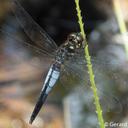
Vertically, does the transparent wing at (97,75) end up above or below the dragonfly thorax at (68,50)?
below

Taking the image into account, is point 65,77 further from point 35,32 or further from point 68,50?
point 35,32

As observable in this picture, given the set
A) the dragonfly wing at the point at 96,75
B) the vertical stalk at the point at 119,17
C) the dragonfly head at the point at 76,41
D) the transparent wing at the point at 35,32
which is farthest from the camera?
the vertical stalk at the point at 119,17

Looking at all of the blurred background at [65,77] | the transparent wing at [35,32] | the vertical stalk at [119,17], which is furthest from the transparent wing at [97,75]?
→ the vertical stalk at [119,17]

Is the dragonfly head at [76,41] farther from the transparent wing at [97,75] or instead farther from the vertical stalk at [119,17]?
the vertical stalk at [119,17]

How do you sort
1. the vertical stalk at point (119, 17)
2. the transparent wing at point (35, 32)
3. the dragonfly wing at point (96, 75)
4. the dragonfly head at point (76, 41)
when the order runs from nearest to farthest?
1. the dragonfly head at point (76, 41)
2. the dragonfly wing at point (96, 75)
3. the transparent wing at point (35, 32)
4. the vertical stalk at point (119, 17)

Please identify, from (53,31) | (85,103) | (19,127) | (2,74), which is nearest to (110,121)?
(85,103)

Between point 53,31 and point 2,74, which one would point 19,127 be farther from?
point 53,31

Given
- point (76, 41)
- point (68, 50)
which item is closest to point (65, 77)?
point (68, 50)

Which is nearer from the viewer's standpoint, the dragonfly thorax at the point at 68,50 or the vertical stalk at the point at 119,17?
the dragonfly thorax at the point at 68,50
